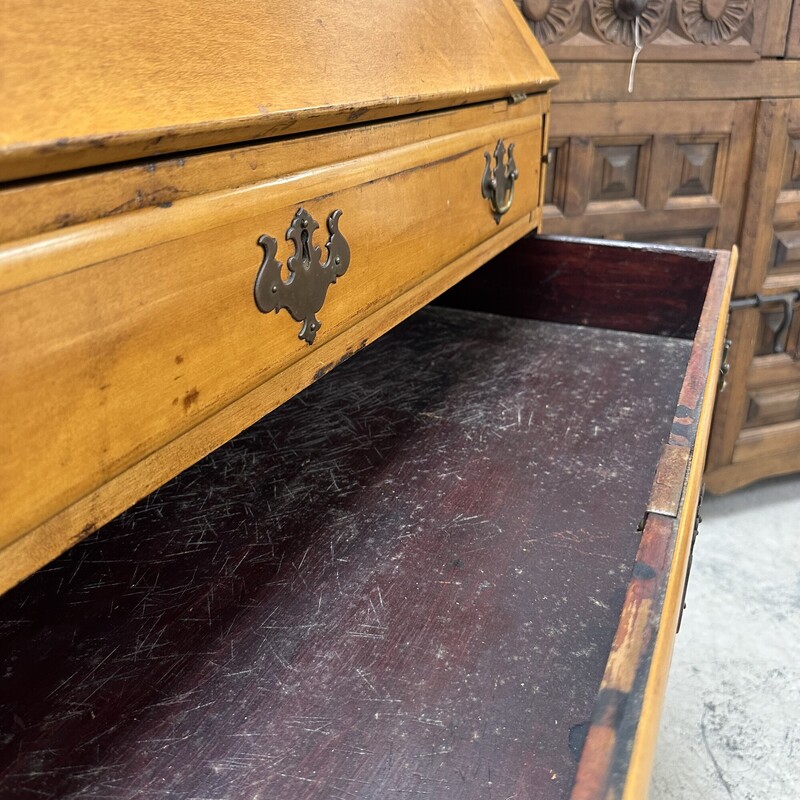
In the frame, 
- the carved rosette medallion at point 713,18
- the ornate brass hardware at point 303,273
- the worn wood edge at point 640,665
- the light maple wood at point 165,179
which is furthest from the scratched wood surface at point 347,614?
the carved rosette medallion at point 713,18

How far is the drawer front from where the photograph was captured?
1.31ft

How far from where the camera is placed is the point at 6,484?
1.29 ft

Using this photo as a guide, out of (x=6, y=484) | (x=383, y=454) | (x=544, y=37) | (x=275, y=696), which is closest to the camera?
(x=6, y=484)

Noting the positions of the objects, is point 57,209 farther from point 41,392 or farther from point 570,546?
point 570,546

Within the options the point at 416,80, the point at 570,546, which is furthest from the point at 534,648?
the point at 416,80

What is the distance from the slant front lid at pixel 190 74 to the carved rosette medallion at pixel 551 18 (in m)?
0.80

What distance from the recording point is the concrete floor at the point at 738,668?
138 centimetres

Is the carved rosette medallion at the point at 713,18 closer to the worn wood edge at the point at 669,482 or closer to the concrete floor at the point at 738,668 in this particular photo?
the concrete floor at the point at 738,668

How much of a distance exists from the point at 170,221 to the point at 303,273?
151mm

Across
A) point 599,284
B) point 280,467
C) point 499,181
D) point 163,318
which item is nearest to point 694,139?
point 599,284

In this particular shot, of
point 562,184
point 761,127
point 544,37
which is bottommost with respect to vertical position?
point 562,184

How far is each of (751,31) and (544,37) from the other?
500 mm

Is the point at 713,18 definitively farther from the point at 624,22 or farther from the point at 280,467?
the point at 280,467

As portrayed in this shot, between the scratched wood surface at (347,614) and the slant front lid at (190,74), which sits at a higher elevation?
the slant front lid at (190,74)
